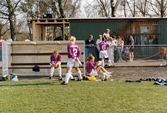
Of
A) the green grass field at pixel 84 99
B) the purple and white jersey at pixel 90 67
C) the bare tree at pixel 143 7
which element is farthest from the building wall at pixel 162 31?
the bare tree at pixel 143 7

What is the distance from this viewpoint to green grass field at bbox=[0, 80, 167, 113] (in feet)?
24.6

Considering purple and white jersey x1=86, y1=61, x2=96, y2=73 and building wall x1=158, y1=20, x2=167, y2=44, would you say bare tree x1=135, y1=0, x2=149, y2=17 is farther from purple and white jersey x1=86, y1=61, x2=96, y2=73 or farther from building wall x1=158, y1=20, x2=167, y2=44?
purple and white jersey x1=86, y1=61, x2=96, y2=73

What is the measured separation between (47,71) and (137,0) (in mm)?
40667

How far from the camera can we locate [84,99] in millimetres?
8375

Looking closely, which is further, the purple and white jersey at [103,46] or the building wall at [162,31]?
the building wall at [162,31]

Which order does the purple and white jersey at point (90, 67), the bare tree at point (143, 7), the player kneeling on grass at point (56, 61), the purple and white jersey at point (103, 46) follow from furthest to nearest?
1. the bare tree at point (143, 7)
2. the purple and white jersey at point (103, 46)
3. the player kneeling on grass at point (56, 61)
4. the purple and white jersey at point (90, 67)

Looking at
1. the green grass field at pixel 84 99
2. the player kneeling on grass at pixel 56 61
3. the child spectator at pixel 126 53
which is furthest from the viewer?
the child spectator at pixel 126 53

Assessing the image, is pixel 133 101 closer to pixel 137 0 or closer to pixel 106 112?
pixel 106 112

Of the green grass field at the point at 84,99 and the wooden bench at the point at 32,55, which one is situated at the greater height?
the wooden bench at the point at 32,55

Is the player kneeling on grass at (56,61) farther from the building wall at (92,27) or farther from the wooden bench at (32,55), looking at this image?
the building wall at (92,27)

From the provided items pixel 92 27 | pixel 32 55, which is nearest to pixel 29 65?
pixel 32 55

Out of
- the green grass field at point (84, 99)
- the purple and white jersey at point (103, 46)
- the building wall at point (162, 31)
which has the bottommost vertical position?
the green grass field at point (84, 99)

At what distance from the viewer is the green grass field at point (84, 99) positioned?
7488 mm

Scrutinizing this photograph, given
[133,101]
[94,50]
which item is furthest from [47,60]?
[133,101]
